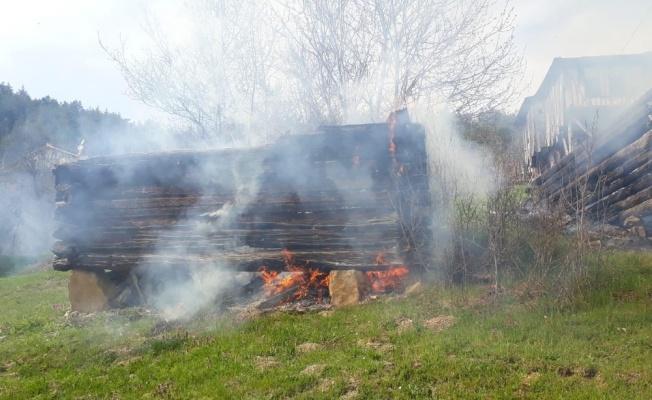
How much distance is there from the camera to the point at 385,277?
26.1ft

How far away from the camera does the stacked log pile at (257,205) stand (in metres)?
7.90

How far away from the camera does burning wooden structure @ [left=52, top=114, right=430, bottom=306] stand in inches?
311

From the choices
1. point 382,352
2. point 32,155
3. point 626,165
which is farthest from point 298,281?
point 32,155

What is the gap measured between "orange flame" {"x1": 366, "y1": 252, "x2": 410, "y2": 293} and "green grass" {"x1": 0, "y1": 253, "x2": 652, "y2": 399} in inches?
19.2

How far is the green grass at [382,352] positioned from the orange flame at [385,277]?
19.2 inches

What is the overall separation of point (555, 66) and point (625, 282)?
12977 millimetres

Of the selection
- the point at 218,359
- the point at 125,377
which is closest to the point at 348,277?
the point at 218,359

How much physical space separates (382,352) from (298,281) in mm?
3061

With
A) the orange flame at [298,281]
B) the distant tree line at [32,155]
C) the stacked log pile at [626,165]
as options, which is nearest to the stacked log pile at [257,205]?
the orange flame at [298,281]

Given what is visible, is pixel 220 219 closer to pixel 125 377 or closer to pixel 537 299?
pixel 125 377

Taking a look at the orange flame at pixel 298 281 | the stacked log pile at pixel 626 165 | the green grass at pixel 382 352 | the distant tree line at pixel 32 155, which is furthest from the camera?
the distant tree line at pixel 32 155

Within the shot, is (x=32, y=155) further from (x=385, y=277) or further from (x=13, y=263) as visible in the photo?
(x=385, y=277)

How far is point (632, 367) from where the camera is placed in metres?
4.29

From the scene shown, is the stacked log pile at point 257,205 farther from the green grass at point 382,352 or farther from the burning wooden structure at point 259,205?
the green grass at point 382,352
